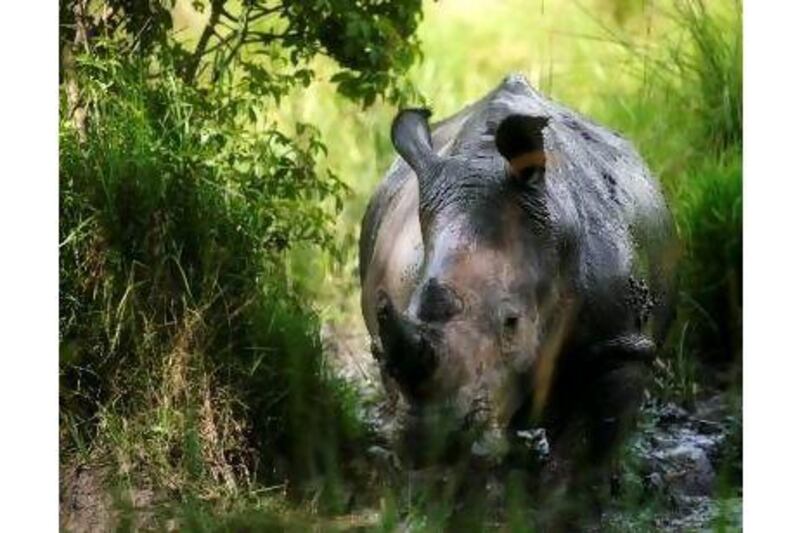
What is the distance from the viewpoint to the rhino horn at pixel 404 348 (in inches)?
157

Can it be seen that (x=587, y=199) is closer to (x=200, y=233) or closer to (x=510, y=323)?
(x=510, y=323)

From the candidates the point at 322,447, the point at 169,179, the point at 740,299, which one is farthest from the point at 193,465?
the point at 740,299

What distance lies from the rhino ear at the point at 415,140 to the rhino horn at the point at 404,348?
18.6 inches

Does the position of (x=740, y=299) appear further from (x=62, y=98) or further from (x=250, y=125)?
(x=62, y=98)

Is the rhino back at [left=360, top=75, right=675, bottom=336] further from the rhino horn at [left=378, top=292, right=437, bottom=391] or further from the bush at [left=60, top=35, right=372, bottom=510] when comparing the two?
the rhino horn at [left=378, top=292, right=437, bottom=391]

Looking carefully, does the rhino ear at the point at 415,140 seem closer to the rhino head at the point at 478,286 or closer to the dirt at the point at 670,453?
the rhino head at the point at 478,286

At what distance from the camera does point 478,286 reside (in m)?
4.20

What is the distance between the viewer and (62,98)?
4875 mm

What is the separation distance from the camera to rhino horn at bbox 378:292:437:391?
4.00 m

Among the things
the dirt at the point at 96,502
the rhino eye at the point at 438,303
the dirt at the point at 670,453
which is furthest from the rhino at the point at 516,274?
the dirt at the point at 96,502

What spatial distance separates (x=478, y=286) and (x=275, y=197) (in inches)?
39.5

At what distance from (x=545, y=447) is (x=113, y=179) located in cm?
102
